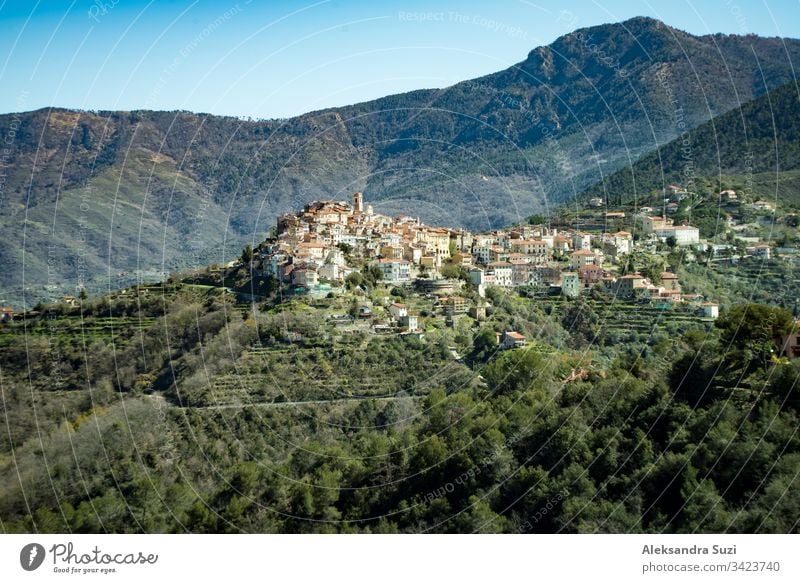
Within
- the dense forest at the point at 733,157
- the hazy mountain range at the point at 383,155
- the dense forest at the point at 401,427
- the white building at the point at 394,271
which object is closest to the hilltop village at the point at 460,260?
the white building at the point at 394,271

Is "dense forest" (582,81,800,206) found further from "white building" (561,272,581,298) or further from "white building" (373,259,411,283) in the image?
"white building" (373,259,411,283)

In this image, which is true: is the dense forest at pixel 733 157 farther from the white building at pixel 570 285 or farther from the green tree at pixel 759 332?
the green tree at pixel 759 332

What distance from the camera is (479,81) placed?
2913 inches

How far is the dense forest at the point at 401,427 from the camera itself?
13586 mm

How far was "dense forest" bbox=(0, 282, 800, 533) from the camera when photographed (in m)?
13.6

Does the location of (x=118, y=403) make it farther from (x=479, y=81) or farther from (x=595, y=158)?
(x=479, y=81)

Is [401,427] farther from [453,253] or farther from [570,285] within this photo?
[453,253]

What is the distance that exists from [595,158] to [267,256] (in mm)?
33758

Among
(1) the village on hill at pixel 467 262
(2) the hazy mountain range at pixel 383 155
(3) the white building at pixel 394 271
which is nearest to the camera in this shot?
(1) the village on hill at pixel 467 262

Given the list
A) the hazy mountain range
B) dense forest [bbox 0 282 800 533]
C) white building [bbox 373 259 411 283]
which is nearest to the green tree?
dense forest [bbox 0 282 800 533]

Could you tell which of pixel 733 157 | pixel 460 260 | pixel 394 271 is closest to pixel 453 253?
pixel 460 260

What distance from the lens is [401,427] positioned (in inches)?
751

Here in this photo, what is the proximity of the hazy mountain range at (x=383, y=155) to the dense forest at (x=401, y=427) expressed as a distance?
64.7 feet

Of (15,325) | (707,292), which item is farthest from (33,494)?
(707,292)
